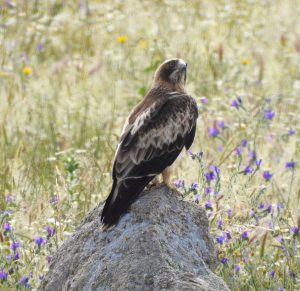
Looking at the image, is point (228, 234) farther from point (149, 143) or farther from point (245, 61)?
point (245, 61)

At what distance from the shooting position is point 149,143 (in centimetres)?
521

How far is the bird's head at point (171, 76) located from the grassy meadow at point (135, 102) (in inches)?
18.3

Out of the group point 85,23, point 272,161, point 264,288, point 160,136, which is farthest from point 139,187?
point 85,23

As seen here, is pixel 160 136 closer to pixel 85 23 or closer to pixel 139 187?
pixel 139 187

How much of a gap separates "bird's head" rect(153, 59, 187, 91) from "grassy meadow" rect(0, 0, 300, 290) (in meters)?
0.47

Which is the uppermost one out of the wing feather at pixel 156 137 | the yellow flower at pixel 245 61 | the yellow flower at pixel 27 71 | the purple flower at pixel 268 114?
the wing feather at pixel 156 137

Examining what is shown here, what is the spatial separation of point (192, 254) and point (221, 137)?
3212 millimetres

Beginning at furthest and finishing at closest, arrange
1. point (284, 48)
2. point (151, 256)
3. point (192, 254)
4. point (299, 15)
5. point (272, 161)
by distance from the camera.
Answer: point (299, 15) → point (284, 48) → point (272, 161) → point (192, 254) → point (151, 256)

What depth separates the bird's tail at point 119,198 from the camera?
4.73 m

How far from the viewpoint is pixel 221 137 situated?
310 inches

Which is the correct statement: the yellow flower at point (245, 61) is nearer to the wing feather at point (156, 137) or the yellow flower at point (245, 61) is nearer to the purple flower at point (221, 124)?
the purple flower at point (221, 124)

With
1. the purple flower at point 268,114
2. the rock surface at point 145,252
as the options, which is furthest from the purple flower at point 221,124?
the rock surface at point 145,252

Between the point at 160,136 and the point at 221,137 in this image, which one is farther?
the point at 221,137

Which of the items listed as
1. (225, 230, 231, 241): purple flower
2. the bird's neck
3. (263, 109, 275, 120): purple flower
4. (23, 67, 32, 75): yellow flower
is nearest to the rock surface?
(225, 230, 231, 241): purple flower
